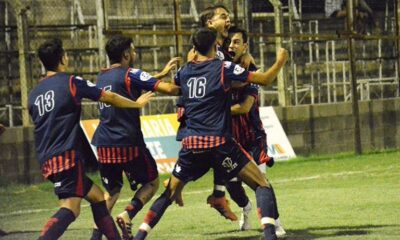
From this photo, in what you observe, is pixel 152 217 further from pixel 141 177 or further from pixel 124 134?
pixel 124 134

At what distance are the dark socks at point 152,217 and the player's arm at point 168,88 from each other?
3.31 ft

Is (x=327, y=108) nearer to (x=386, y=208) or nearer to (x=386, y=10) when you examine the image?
(x=386, y=10)

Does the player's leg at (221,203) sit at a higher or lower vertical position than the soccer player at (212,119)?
lower

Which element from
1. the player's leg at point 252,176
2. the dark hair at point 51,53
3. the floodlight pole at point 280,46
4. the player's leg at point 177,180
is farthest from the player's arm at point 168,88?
the floodlight pole at point 280,46

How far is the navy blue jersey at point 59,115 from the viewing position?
37.6 feet

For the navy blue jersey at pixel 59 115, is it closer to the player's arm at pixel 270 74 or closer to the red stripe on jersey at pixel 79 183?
the red stripe on jersey at pixel 79 183

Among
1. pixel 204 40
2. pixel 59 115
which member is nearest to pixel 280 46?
pixel 204 40

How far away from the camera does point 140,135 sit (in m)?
13.1

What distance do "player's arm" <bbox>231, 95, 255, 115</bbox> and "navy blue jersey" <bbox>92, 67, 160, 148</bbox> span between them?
3.23 ft

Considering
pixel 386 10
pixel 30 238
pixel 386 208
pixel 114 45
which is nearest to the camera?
pixel 114 45

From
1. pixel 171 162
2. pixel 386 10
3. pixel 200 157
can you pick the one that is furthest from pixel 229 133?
pixel 386 10

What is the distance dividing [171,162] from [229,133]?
11336 millimetres

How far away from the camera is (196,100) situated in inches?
482

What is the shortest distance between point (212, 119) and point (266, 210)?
1.00m
